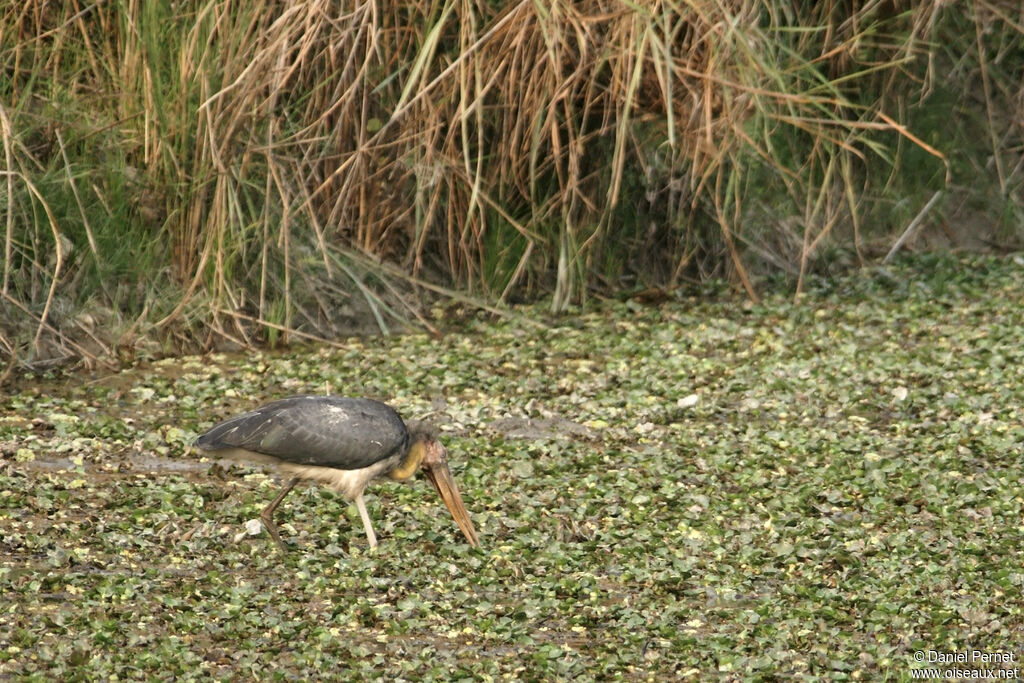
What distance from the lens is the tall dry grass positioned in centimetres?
695

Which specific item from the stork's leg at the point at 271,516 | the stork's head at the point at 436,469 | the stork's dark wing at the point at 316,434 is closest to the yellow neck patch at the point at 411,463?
the stork's head at the point at 436,469

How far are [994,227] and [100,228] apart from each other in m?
5.64

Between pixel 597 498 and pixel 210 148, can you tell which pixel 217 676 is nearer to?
pixel 597 498

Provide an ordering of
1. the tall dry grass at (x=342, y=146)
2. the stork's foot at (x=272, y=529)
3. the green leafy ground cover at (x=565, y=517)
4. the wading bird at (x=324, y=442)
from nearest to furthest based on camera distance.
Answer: the green leafy ground cover at (x=565, y=517) < the wading bird at (x=324, y=442) < the stork's foot at (x=272, y=529) < the tall dry grass at (x=342, y=146)

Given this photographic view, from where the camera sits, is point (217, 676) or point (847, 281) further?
point (847, 281)

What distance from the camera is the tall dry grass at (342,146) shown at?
22.8 feet

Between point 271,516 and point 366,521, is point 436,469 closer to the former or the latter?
point 366,521

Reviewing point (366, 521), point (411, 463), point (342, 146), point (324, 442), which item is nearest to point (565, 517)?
point (411, 463)

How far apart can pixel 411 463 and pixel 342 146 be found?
286 centimetres

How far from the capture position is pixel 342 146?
767 centimetres

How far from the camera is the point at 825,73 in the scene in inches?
344

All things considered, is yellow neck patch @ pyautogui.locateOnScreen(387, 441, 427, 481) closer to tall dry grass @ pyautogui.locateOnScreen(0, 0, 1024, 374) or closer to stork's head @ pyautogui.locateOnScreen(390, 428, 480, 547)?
stork's head @ pyautogui.locateOnScreen(390, 428, 480, 547)

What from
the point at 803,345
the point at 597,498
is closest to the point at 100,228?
the point at 597,498

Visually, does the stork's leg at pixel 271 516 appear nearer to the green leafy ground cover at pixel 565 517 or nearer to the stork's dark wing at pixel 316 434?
the green leafy ground cover at pixel 565 517
